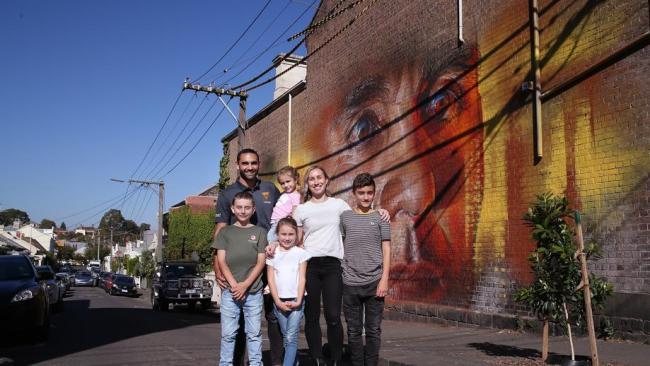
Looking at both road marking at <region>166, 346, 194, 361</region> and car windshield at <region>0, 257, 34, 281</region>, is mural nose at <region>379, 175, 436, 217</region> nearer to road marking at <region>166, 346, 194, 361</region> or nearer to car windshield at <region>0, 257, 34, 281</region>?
road marking at <region>166, 346, 194, 361</region>

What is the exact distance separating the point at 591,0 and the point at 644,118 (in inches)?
88.3

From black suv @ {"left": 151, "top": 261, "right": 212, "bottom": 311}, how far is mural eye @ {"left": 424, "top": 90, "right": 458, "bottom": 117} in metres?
11.8

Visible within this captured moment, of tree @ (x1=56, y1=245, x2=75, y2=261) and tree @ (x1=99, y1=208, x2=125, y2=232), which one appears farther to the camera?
tree @ (x1=99, y1=208, x2=125, y2=232)

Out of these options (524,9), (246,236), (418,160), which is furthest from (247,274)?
(418,160)

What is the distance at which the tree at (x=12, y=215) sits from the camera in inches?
4927

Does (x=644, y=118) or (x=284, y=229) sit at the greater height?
(x=644, y=118)

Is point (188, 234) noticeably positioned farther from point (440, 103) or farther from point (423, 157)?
point (440, 103)

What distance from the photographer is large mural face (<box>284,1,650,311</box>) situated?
29.8ft

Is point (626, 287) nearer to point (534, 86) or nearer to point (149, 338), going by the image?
point (534, 86)

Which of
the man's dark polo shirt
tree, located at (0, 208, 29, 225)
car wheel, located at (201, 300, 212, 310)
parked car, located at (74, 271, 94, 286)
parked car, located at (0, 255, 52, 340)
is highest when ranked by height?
tree, located at (0, 208, 29, 225)

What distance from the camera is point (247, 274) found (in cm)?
515

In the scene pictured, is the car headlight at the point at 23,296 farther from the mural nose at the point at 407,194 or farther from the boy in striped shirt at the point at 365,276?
the mural nose at the point at 407,194

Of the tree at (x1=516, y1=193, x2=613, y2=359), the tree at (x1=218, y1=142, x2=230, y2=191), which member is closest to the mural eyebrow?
the tree at (x1=516, y1=193, x2=613, y2=359)

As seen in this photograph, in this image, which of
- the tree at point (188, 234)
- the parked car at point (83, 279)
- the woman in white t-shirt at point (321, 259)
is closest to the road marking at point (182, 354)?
the woman in white t-shirt at point (321, 259)
